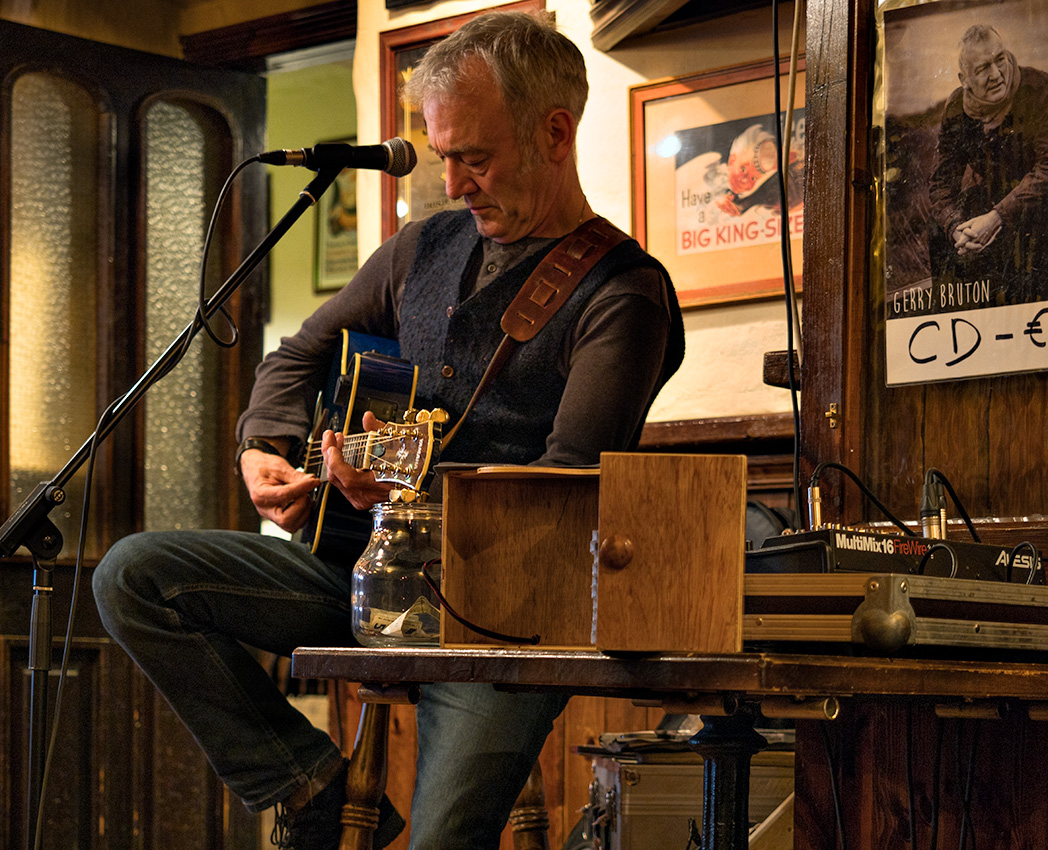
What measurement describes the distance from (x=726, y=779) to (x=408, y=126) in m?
2.42

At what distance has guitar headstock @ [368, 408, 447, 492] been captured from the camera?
68.5 inches

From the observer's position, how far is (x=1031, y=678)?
112cm

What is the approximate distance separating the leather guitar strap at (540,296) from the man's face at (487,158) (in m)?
0.12

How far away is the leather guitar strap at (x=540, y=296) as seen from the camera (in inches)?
73.9

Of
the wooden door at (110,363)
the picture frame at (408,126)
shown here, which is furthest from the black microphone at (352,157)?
the wooden door at (110,363)

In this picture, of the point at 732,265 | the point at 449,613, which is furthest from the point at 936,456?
the point at 732,265

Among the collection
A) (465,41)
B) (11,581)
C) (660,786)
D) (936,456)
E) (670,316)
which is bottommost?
(660,786)

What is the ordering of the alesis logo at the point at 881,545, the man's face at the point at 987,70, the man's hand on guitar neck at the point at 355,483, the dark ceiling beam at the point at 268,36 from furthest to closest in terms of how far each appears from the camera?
the dark ceiling beam at the point at 268,36
the man's hand on guitar neck at the point at 355,483
the man's face at the point at 987,70
the alesis logo at the point at 881,545

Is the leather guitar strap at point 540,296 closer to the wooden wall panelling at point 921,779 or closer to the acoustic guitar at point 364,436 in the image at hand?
the acoustic guitar at point 364,436

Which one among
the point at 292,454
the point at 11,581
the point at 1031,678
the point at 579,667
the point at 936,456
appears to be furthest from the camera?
the point at 11,581

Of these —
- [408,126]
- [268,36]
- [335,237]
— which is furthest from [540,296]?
[335,237]

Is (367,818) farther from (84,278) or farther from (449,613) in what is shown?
(84,278)

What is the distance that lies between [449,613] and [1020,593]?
1.79ft

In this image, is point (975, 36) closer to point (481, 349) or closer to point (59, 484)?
point (481, 349)
